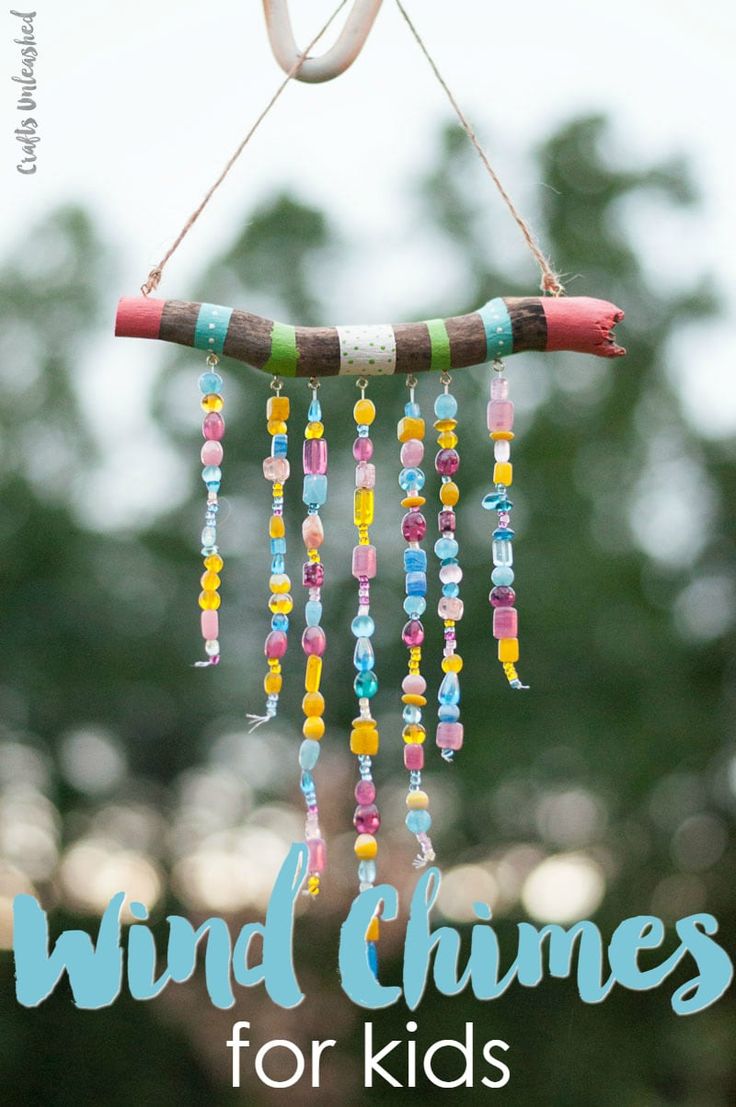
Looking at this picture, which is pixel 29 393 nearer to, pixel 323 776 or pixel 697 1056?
pixel 323 776

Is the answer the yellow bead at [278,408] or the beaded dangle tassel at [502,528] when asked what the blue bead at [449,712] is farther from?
the yellow bead at [278,408]

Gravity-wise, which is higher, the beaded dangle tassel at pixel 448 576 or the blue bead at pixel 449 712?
the beaded dangle tassel at pixel 448 576

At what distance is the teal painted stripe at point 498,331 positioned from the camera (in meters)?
1.97

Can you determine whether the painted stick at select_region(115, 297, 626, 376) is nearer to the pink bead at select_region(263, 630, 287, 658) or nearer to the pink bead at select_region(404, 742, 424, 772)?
the pink bead at select_region(263, 630, 287, 658)

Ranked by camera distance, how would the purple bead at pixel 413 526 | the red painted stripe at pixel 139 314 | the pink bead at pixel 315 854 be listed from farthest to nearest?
the purple bead at pixel 413 526 < the pink bead at pixel 315 854 < the red painted stripe at pixel 139 314

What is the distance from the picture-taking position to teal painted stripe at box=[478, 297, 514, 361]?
197 cm

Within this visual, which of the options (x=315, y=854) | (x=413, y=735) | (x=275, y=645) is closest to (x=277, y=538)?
(x=275, y=645)

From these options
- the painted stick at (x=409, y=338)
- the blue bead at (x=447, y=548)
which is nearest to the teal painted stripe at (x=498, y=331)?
the painted stick at (x=409, y=338)

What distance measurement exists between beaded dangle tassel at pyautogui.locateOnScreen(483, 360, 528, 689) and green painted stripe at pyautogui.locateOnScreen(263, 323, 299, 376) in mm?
320

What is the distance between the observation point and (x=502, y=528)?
2.12 meters

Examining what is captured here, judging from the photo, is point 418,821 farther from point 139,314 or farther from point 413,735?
point 139,314

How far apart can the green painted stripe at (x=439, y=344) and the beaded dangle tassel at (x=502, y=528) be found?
0.37 feet

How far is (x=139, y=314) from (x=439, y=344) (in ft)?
1.43

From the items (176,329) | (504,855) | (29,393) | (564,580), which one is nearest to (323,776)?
(504,855)
